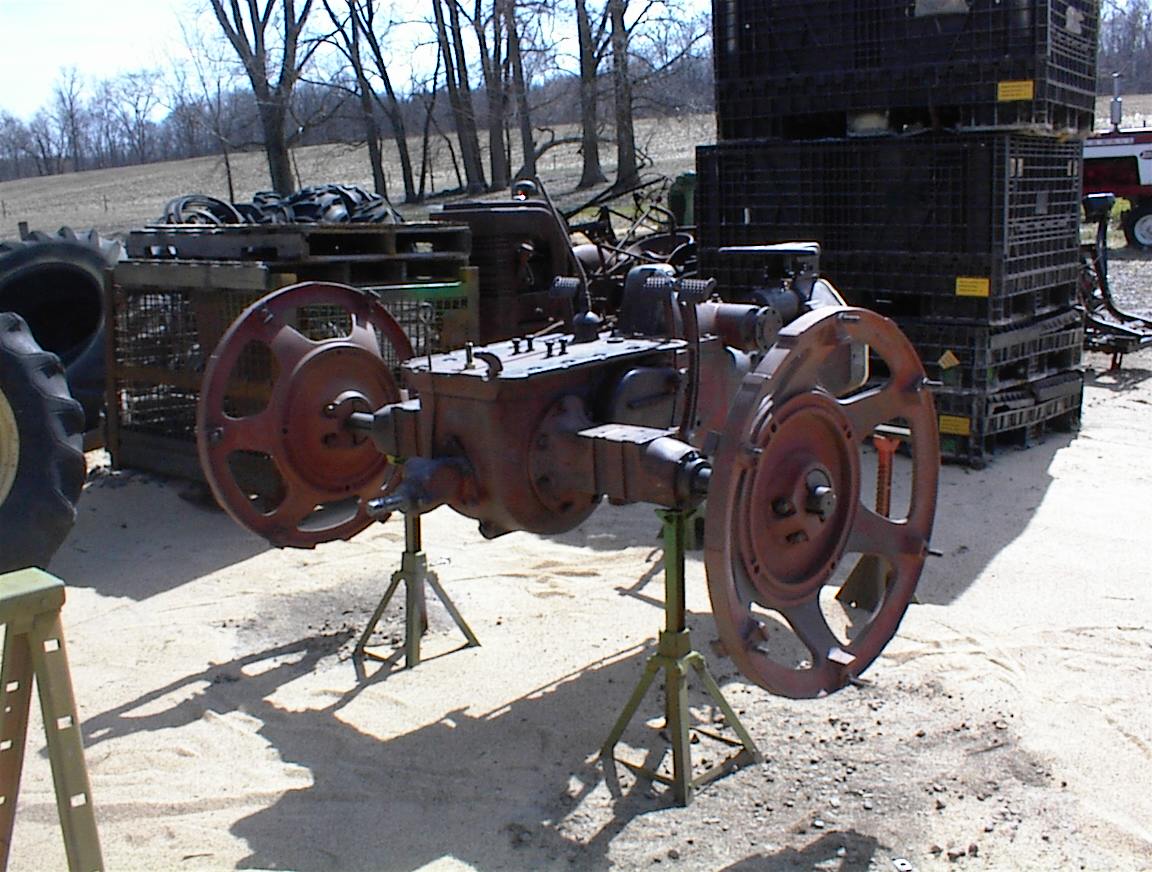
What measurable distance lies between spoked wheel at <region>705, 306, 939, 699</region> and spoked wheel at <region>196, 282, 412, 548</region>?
1.68m

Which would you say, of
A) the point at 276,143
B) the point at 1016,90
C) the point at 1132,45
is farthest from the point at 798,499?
the point at 1132,45

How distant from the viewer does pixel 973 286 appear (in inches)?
263

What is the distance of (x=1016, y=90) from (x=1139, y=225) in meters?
10.1

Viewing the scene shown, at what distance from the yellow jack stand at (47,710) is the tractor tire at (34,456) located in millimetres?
2888

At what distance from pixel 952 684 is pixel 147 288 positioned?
4612 millimetres

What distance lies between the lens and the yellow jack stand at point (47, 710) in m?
2.37

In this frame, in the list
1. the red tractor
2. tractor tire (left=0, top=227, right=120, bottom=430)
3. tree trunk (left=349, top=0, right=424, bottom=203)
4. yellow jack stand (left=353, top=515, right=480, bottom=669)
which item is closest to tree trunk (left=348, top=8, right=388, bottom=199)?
tree trunk (left=349, top=0, right=424, bottom=203)

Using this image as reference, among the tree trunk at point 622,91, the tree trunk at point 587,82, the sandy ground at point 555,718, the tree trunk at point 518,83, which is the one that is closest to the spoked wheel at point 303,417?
the sandy ground at point 555,718

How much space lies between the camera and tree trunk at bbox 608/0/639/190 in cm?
2055

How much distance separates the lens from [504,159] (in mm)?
23719

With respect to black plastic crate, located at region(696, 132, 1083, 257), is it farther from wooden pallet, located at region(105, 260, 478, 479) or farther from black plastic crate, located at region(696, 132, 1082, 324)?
wooden pallet, located at region(105, 260, 478, 479)

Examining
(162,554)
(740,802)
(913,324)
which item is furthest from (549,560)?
(913,324)

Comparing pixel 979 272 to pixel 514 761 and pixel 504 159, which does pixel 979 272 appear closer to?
pixel 514 761

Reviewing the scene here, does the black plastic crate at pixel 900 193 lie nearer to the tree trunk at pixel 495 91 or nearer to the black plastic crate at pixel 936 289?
the black plastic crate at pixel 936 289
